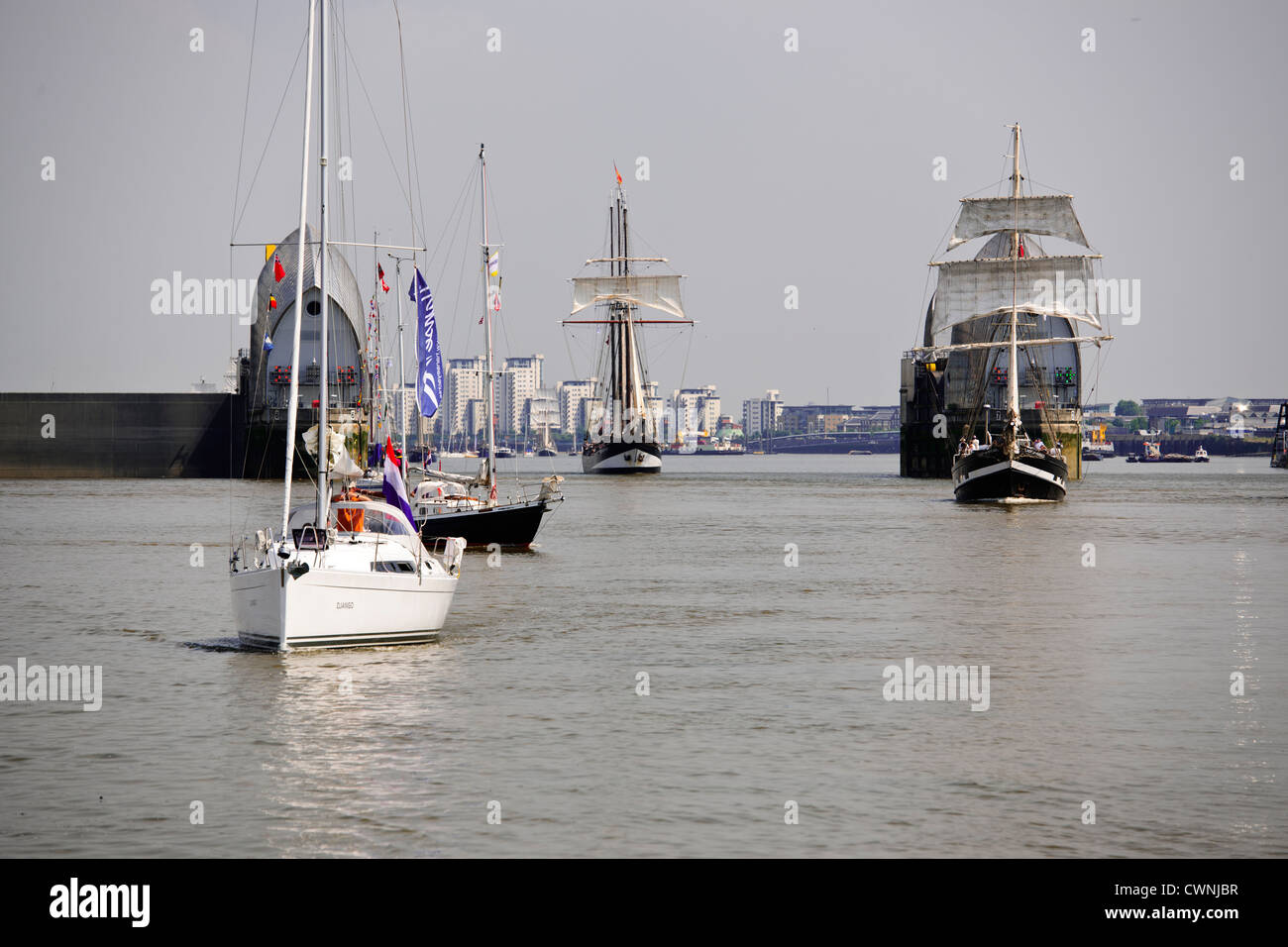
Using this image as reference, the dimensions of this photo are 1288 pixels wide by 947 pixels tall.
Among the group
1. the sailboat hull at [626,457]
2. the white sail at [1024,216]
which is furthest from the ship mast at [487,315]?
the sailboat hull at [626,457]

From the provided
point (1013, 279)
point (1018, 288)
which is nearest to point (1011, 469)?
point (1013, 279)

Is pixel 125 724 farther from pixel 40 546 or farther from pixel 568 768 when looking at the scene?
pixel 40 546

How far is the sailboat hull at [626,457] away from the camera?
163 metres

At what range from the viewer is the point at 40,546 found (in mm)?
55375

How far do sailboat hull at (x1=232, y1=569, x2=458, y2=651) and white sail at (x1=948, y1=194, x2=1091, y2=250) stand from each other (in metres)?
104

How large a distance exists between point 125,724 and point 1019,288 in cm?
11009

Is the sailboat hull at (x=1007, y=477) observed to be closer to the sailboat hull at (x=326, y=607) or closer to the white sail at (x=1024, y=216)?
the white sail at (x=1024, y=216)

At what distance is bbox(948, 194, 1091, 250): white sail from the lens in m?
122

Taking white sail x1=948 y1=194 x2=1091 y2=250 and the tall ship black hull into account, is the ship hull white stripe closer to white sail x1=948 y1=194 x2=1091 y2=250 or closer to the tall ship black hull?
white sail x1=948 y1=194 x2=1091 y2=250

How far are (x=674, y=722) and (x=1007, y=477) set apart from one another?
71.3 m
